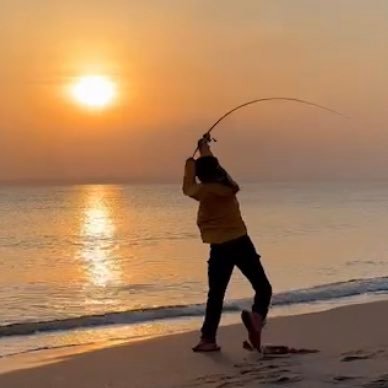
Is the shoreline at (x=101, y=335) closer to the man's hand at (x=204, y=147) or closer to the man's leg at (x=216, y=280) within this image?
the man's leg at (x=216, y=280)

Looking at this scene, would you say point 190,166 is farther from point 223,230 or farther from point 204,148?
point 223,230

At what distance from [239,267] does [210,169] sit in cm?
86

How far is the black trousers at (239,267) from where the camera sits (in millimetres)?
6699

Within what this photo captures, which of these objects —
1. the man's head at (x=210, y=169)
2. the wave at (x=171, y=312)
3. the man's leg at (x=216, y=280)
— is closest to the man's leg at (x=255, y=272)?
the man's leg at (x=216, y=280)

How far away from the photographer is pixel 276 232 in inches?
1511

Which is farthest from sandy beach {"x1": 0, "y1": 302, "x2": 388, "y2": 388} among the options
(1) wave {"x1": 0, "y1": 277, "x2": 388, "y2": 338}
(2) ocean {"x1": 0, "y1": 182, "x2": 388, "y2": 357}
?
(1) wave {"x1": 0, "y1": 277, "x2": 388, "y2": 338}

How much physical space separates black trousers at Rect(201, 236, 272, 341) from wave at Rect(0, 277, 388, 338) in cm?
375

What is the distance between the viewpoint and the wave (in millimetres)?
10219

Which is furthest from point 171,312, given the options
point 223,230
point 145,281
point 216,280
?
point 145,281

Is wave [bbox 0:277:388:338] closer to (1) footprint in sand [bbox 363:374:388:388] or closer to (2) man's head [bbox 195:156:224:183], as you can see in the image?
(2) man's head [bbox 195:156:224:183]

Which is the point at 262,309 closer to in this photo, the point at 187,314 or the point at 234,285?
the point at 187,314

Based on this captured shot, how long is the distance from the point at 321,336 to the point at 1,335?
13.0 feet

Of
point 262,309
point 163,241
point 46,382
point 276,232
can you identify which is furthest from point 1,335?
point 276,232

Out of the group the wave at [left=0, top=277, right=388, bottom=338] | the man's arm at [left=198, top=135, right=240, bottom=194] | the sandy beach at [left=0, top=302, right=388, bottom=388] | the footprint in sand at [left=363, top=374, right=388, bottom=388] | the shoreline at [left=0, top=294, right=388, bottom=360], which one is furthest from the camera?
the wave at [left=0, top=277, right=388, bottom=338]
